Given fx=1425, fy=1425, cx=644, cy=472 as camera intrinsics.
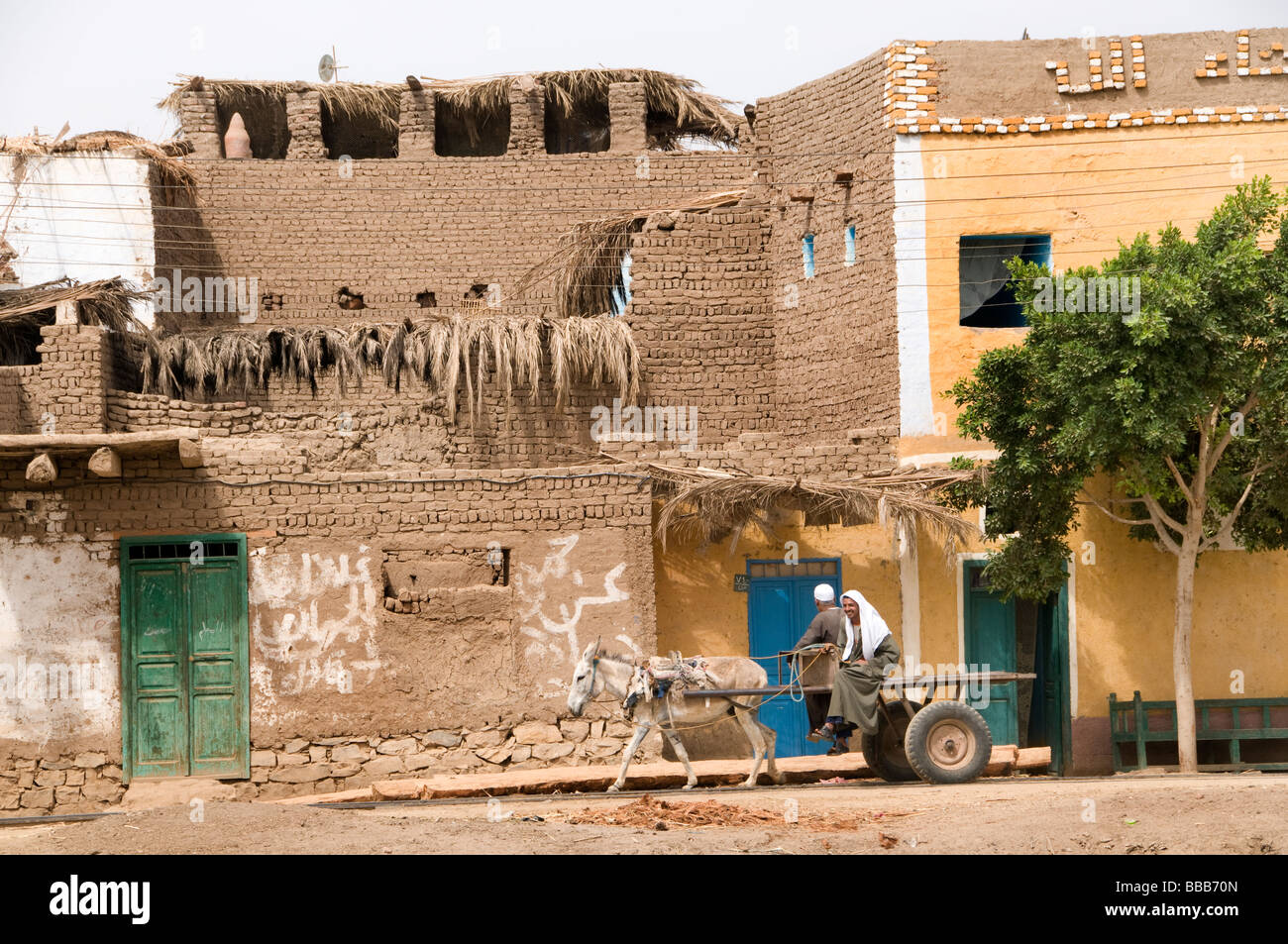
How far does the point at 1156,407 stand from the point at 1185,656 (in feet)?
8.70

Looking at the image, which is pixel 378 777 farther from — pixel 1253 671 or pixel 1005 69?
pixel 1005 69

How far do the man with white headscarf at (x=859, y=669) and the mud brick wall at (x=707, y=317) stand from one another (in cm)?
578

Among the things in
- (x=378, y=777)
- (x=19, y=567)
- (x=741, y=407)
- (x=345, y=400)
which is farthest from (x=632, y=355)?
(x=19, y=567)

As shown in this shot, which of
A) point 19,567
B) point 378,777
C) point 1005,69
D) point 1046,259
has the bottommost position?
point 378,777

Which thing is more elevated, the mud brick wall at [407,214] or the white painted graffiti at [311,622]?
the mud brick wall at [407,214]

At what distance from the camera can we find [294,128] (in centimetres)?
1986

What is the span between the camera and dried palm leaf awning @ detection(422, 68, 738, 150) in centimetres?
1994

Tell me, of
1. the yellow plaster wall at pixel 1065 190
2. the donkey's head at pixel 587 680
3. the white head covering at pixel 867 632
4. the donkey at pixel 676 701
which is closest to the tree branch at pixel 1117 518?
the yellow plaster wall at pixel 1065 190

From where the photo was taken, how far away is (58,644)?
12.6 meters

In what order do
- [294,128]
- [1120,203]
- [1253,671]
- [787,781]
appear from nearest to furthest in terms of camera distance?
[787,781], [1253,671], [1120,203], [294,128]

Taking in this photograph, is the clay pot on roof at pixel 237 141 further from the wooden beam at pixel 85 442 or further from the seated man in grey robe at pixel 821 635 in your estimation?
the seated man in grey robe at pixel 821 635

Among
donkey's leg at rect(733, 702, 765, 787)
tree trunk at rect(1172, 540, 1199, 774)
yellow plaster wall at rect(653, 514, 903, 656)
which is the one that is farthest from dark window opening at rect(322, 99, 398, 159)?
tree trunk at rect(1172, 540, 1199, 774)

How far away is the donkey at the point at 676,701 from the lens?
1120 centimetres

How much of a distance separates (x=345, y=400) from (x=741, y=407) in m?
4.52
